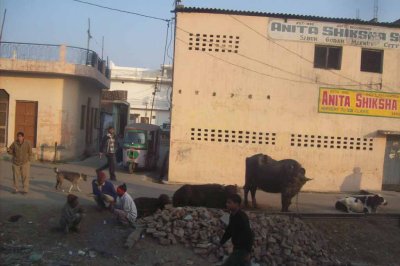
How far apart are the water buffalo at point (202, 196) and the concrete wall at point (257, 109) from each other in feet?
20.6

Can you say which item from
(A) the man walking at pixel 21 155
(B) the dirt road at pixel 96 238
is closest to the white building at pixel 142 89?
(B) the dirt road at pixel 96 238

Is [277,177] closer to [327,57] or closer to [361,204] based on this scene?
[361,204]

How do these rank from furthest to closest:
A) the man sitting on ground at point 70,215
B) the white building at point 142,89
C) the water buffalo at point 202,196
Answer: the white building at point 142,89, the water buffalo at point 202,196, the man sitting on ground at point 70,215

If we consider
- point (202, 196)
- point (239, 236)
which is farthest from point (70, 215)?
point (239, 236)

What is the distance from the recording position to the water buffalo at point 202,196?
12.1 metres

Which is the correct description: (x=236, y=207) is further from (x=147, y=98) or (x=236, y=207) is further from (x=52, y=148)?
(x=147, y=98)

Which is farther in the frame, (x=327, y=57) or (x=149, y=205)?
(x=327, y=57)

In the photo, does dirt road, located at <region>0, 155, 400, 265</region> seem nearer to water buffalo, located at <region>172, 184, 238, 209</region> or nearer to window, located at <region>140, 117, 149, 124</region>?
water buffalo, located at <region>172, 184, 238, 209</region>

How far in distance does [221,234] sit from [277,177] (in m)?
3.99

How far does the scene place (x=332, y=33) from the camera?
19141 millimetres

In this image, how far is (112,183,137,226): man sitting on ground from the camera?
10.4 m

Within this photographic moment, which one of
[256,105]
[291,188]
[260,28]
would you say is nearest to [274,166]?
[291,188]

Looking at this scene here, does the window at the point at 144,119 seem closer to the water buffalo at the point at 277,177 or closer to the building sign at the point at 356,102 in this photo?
the building sign at the point at 356,102

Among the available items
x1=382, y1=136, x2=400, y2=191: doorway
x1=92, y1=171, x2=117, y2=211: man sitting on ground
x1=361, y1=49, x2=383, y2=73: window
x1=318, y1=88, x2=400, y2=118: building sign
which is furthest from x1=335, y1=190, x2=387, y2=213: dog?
x1=361, y1=49, x2=383, y2=73: window
